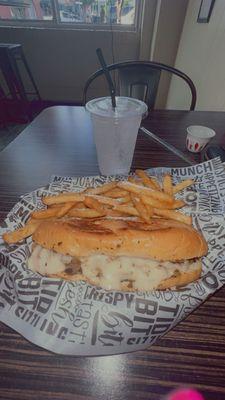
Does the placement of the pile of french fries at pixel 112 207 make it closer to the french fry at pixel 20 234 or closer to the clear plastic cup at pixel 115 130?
the french fry at pixel 20 234

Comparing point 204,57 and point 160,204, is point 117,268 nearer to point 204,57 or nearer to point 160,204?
point 160,204

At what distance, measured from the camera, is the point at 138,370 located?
438mm

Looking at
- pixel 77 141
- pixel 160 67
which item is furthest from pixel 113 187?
pixel 160 67

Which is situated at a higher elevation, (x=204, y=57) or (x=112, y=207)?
(x=112, y=207)

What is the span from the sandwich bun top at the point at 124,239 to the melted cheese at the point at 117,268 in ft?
0.05

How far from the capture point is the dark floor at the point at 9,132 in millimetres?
3513

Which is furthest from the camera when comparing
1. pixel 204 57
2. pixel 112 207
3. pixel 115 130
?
pixel 204 57

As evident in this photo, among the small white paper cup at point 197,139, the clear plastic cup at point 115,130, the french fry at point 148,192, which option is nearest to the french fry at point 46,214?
the french fry at point 148,192

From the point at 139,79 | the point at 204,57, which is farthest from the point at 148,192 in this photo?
the point at 204,57

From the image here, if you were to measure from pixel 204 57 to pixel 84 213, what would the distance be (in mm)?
2488

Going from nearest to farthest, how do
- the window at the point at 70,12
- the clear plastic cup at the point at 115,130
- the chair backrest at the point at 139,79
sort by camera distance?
the clear plastic cup at the point at 115,130 < the chair backrest at the point at 139,79 < the window at the point at 70,12

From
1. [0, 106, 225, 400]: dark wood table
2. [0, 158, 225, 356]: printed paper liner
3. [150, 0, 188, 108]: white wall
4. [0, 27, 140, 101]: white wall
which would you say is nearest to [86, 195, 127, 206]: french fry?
[0, 158, 225, 356]: printed paper liner

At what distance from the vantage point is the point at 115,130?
889 millimetres

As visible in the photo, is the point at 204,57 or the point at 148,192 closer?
the point at 148,192
